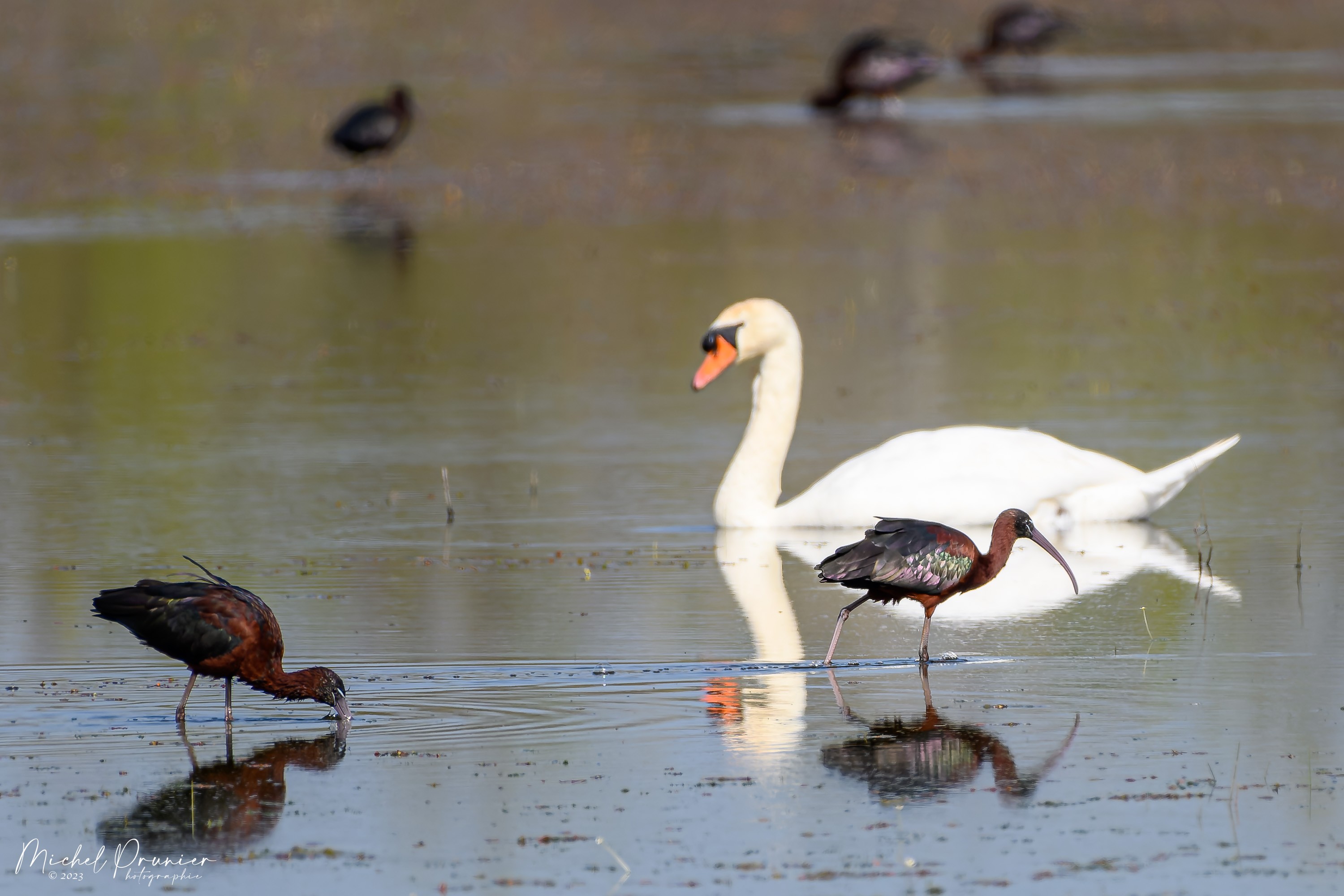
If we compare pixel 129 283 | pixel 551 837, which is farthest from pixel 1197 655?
pixel 129 283

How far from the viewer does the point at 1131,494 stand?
1209 cm

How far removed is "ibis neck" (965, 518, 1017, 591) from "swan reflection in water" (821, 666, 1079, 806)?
1.03 metres

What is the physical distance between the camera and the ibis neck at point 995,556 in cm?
900

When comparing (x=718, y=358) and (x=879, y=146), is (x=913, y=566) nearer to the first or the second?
(x=718, y=358)

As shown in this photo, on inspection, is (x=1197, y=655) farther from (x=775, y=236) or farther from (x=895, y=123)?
(x=895, y=123)

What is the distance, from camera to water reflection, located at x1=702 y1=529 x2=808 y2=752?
7.90 meters

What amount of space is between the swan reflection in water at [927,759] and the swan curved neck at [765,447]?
4.25m

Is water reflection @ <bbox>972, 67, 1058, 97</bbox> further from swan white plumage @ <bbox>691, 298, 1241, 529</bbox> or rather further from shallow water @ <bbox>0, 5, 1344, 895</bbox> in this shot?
swan white plumage @ <bbox>691, 298, 1241, 529</bbox>

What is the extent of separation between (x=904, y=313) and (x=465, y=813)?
43.9 ft

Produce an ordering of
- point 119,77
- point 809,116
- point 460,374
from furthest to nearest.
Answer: point 119,77 → point 809,116 → point 460,374

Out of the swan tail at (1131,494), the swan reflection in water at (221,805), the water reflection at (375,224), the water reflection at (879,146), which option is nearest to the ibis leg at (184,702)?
the swan reflection in water at (221,805)

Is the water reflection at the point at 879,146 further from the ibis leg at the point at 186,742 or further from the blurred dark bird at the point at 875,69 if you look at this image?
the ibis leg at the point at 186,742

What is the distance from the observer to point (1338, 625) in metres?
9.48

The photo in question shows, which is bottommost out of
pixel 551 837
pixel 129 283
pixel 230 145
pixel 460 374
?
pixel 551 837
